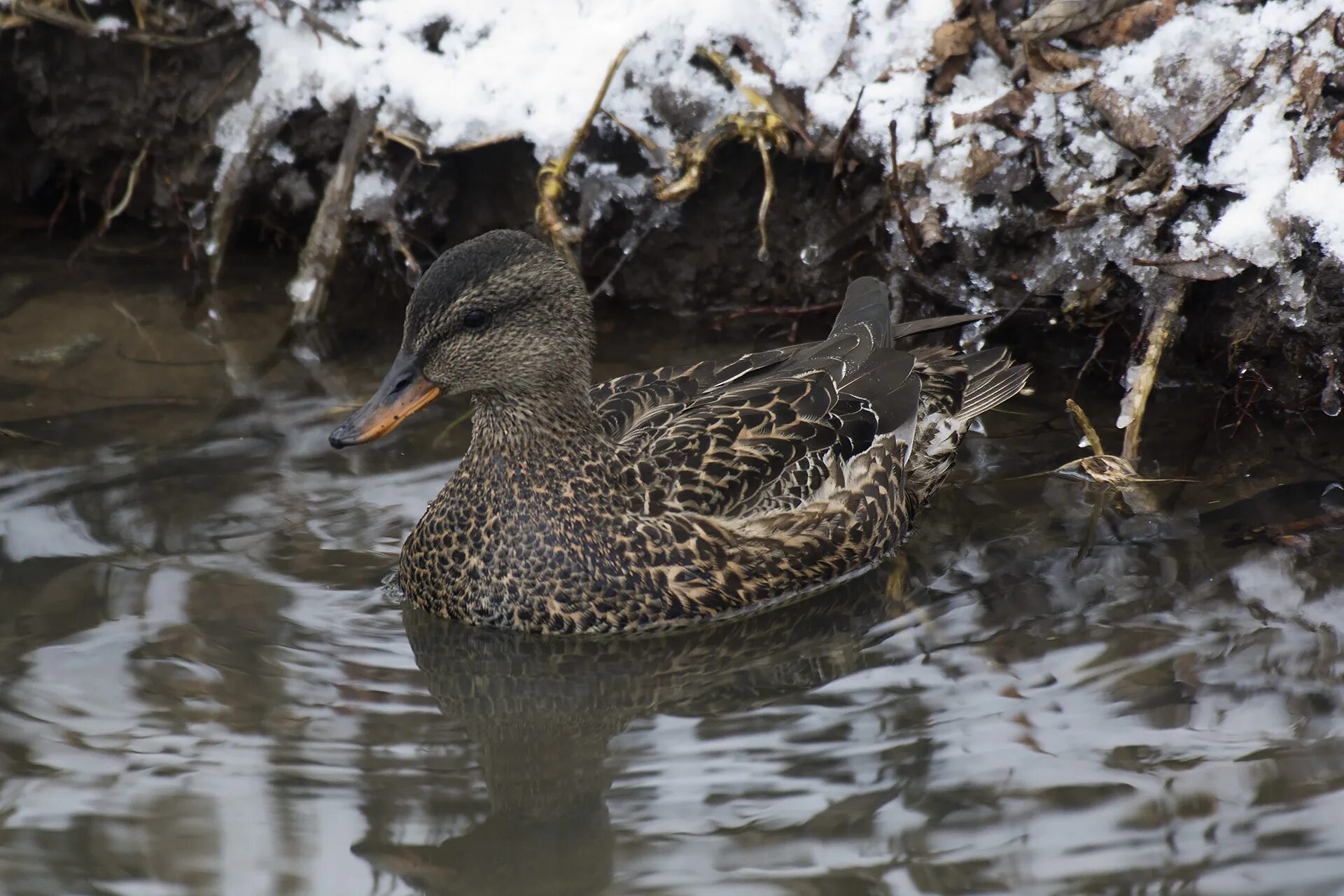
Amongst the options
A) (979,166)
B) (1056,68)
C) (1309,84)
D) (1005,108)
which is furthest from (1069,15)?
(1309,84)

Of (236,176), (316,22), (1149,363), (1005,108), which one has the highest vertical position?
(316,22)

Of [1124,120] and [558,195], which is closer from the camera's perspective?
[1124,120]

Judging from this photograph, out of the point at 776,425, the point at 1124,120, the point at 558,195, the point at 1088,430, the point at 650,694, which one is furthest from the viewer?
the point at 558,195

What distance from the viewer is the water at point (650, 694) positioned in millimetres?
3604

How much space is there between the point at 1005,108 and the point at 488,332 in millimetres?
2494

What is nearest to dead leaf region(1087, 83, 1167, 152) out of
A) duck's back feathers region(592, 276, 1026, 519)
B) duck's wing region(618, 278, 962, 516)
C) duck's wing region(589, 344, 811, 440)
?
duck's back feathers region(592, 276, 1026, 519)

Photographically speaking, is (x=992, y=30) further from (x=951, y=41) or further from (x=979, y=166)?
(x=979, y=166)

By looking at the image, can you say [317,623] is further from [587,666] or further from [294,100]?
[294,100]

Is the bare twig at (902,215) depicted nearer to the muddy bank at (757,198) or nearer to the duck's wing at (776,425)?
the muddy bank at (757,198)

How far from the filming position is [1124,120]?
19.0 feet

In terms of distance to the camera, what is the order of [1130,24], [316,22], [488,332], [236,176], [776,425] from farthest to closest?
[236,176], [316,22], [1130,24], [776,425], [488,332]

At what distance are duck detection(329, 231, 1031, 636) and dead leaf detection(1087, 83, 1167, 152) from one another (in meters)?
1.39

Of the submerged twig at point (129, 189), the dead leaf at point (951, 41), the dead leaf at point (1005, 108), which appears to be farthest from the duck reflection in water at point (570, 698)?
the submerged twig at point (129, 189)

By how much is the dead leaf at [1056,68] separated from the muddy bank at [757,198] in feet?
0.04
